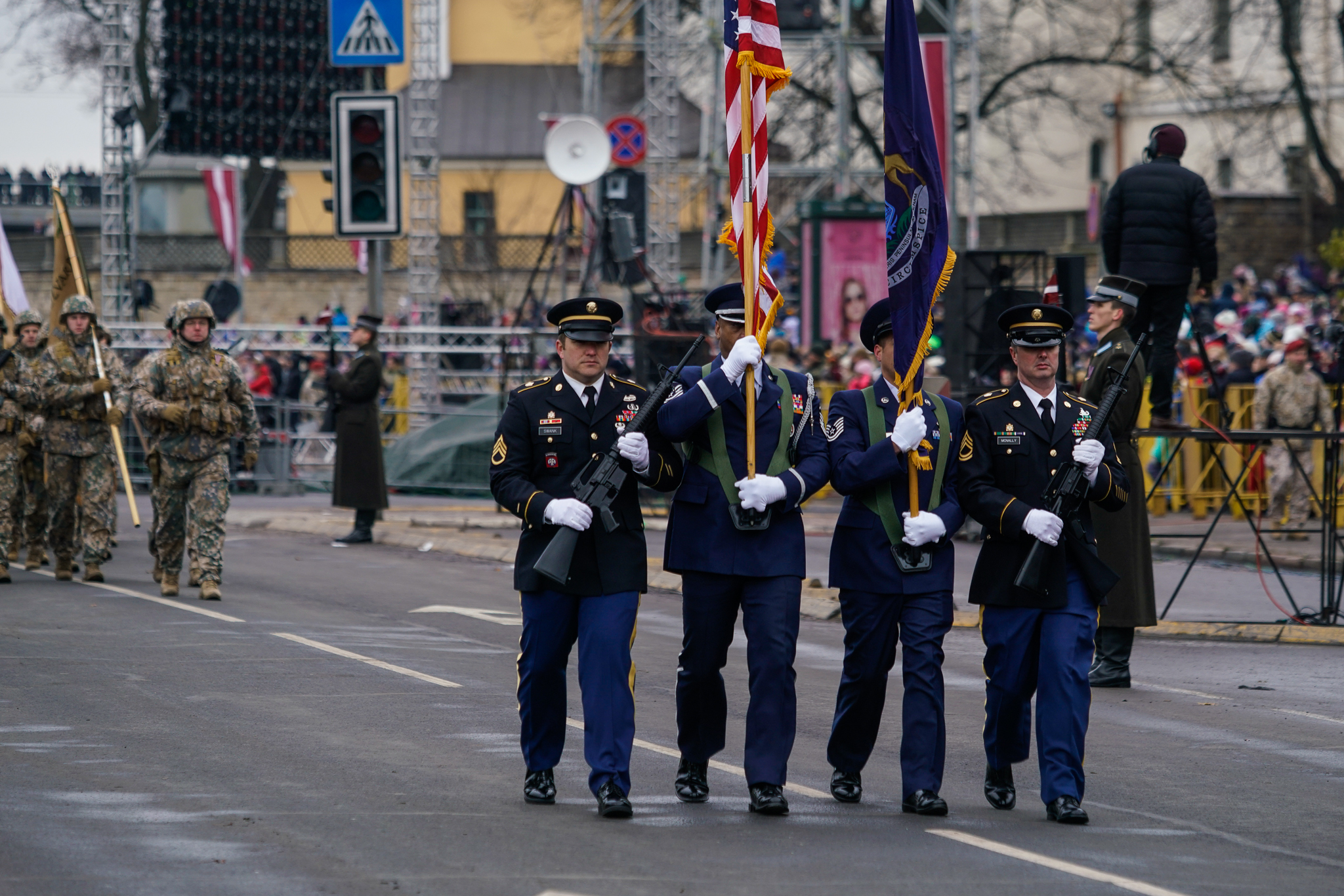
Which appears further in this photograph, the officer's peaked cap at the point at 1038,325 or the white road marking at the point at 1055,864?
the officer's peaked cap at the point at 1038,325

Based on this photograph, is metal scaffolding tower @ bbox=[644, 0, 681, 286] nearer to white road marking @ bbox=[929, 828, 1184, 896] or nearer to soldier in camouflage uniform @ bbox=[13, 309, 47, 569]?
soldier in camouflage uniform @ bbox=[13, 309, 47, 569]

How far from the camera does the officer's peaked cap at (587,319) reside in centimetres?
736

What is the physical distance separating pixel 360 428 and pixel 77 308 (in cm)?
393

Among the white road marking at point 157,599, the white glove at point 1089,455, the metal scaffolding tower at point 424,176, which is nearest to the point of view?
the white glove at point 1089,455

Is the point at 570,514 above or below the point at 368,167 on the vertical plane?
below

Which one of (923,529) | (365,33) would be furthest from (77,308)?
(923,529)

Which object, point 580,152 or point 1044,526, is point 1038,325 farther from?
point 580,152

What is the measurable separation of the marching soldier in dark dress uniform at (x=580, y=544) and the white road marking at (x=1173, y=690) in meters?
4.34

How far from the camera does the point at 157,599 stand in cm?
1330

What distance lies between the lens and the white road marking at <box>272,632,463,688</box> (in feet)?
33.4

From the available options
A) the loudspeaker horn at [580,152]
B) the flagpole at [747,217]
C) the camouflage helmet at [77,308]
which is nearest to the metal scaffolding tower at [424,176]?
the loudspeaker horn at [580,152]

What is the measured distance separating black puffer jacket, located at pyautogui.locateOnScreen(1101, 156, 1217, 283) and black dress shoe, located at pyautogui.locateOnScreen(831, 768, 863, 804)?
6902 millimetres

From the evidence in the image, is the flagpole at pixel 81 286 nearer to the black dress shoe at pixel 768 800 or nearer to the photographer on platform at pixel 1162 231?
the photographer on platform at pixel 1162 231

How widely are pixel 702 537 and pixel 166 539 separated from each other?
7.16 m
